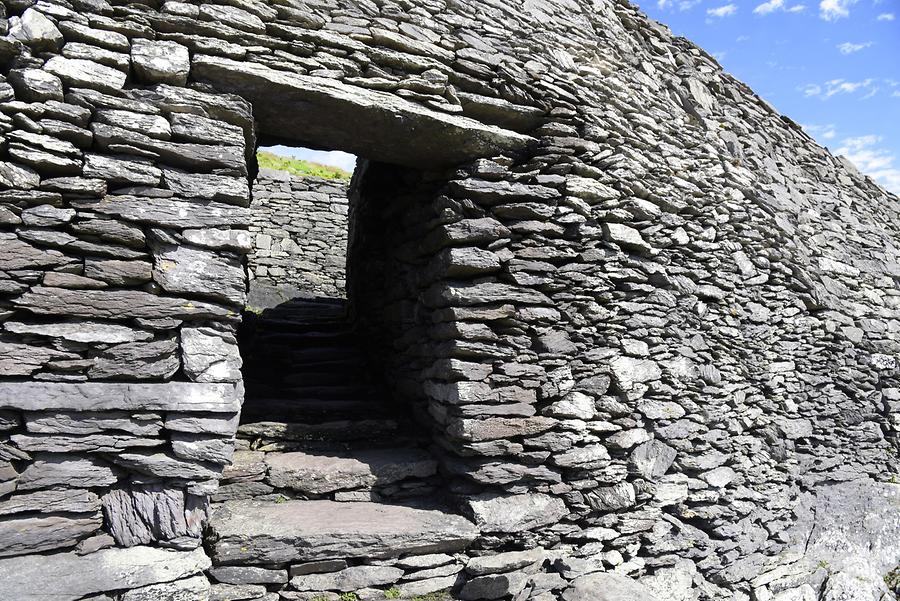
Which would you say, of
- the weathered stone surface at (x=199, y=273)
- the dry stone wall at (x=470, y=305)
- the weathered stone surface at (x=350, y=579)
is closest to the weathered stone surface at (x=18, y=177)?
the dry stone wall at (x=470, y=305)

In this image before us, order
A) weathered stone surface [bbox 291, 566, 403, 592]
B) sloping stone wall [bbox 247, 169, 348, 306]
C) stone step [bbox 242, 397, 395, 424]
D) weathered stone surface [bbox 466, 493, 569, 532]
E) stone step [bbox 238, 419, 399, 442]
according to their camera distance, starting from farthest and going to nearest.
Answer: sloping stone wall [bbox 247, 169, 348, 306], stone step [bbox 242, 397, 395, 424], stone step [bbox 238, 419, 399, 442], weathered stone surface [bbox 466, 493, 569, 532], weathered stone surface [bbox 291, 566, 403, 592]

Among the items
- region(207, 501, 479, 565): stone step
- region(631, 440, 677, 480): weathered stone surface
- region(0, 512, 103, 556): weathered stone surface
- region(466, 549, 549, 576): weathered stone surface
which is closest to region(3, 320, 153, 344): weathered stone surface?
region(0, 512, 103, 556): weathered stone surface

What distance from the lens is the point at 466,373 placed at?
425 centimetres

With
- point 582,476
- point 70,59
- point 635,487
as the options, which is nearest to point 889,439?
point 635,487

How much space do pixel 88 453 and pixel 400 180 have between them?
3731mm

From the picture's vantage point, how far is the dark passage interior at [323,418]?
4.17 m

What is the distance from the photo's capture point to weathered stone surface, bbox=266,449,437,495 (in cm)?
412

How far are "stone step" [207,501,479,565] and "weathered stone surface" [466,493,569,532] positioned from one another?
12cm

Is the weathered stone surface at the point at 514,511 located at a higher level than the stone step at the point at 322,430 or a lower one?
lower

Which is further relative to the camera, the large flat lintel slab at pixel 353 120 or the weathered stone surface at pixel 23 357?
the large flat lintel slab at pixel 353 120

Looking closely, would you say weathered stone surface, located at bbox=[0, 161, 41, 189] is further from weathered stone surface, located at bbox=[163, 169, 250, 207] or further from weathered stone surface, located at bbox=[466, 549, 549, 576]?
weathered stone surface, located at bbox=[466, 549, 549, 576]

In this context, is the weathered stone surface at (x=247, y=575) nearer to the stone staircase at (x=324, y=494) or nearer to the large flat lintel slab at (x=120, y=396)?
the stone staircase at (x=324, y=494)

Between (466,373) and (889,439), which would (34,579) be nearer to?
(466,373)

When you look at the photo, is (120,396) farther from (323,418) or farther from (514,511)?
(514,511)
